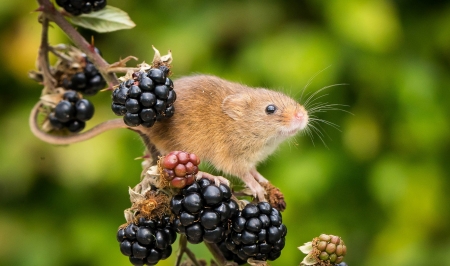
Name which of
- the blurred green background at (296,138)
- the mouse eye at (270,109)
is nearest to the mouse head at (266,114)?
the mouse eye at (270,109)

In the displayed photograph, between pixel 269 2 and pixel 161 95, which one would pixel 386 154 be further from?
pixel 161 95

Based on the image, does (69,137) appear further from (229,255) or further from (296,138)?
(296,138)

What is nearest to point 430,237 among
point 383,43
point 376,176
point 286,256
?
point 376,176

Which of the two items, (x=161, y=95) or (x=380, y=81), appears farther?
→ (x=380, y=81)

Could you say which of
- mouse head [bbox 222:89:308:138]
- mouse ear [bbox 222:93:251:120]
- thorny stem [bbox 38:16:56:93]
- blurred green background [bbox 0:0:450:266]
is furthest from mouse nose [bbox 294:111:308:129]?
blurred green background [bbox 0:0:450:266]

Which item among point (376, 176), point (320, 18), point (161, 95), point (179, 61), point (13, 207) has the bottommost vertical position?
point (13, 207)

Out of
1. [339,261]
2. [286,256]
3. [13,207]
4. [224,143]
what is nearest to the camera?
[339,261]
